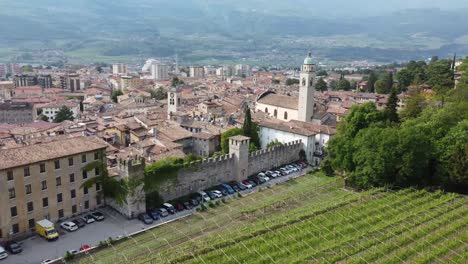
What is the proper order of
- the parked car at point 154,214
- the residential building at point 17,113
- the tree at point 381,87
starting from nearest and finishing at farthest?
the parked car at point 154,214 → the residential building at point 17,113 → the tree at point 381,87

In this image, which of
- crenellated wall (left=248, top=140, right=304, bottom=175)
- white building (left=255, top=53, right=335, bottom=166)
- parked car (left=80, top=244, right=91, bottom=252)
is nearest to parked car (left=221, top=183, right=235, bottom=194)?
crenellated wall (left=248, top=140, right=304, bottom=175)

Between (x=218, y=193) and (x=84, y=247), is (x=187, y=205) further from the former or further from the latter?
(x=84, y=247)

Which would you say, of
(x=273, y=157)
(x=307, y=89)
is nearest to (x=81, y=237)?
(x=273, y=157)

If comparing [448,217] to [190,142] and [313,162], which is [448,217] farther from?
[190,142]

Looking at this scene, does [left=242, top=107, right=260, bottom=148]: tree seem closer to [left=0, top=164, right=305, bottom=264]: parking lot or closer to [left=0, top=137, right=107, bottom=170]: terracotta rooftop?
[left=0, top=164, right=305, bottom=264]: parking lot

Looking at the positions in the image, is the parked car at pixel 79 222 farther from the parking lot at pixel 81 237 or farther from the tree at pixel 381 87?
the tree at pixel 381 87

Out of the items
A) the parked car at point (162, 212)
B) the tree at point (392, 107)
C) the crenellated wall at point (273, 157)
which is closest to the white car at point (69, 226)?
the parked car at point (162, 212)

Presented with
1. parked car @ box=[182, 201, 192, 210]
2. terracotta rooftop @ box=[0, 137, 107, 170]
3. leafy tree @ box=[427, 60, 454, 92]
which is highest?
leafy tree @ box=[427, 60, 454, 92]
